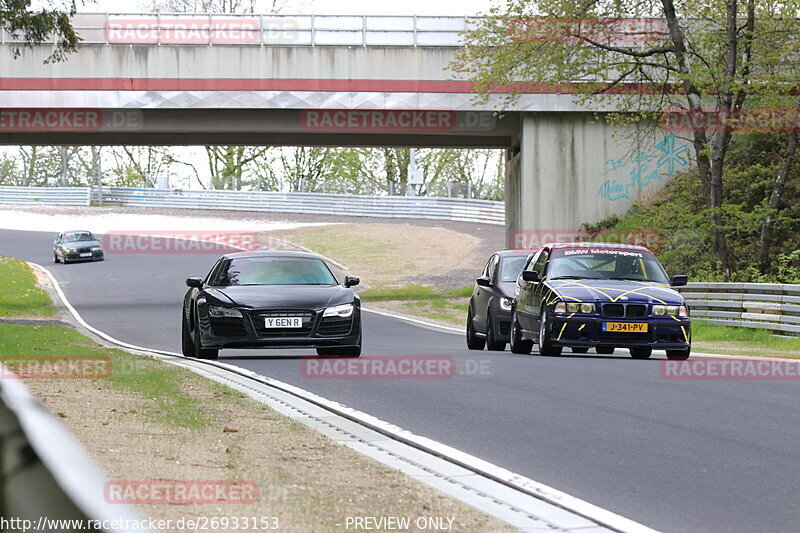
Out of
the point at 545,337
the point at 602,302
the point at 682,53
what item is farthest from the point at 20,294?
the point at 602,302

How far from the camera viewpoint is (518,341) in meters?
18.2

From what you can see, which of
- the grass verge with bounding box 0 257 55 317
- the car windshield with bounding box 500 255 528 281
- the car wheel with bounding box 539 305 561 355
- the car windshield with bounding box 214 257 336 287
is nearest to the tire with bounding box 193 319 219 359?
the car windshield with bounding box 214 257 336 287

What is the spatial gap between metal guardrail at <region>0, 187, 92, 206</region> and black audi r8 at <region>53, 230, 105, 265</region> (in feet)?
88.0

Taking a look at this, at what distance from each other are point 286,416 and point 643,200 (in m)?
31.2

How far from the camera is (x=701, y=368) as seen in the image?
49.0ft

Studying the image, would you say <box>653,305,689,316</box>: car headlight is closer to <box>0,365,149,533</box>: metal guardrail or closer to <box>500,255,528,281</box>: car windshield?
<box>500,255,528,281</box>: car windshield

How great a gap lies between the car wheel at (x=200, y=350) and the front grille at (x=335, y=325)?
1.82m

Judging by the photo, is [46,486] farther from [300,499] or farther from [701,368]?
[701,368]

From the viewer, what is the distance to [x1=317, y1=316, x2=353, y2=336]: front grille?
50.2 ft

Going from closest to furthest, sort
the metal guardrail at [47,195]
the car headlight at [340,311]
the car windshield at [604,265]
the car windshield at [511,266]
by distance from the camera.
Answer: the car headlight at [340,311], the car windshield at [604,265], the car windshield at [511,266], the metal guardrail at [47,195]

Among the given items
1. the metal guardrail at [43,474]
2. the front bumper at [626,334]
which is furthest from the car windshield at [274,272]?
the metal guardrail at [43,474]

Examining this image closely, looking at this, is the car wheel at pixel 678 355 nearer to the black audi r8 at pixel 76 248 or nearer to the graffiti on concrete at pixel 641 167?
the graffiti on concrete at pixel 641 167

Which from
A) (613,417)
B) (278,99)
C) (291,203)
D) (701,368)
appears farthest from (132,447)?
(291,203)

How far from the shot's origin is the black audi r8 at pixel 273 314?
50.1 feet
